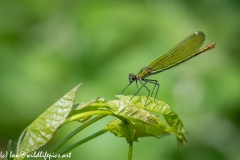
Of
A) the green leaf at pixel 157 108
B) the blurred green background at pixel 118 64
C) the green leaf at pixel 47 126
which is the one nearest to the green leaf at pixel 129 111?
the green leaf at pixel 157 108

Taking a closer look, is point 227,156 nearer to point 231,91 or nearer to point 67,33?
point 231,91

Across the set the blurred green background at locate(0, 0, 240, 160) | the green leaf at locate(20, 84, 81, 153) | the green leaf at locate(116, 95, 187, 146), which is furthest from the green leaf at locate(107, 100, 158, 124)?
the blurred green background at locate(0, 0, 240, 160)

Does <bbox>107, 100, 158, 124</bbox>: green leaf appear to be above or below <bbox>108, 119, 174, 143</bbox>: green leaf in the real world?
above

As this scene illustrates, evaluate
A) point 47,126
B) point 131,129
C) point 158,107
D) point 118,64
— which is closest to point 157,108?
point 158,107

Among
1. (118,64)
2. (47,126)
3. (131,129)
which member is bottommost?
(131,129)

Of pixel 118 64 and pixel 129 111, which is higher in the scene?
pixel 118 64

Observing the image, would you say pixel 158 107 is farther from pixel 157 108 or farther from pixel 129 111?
pixel 129 111

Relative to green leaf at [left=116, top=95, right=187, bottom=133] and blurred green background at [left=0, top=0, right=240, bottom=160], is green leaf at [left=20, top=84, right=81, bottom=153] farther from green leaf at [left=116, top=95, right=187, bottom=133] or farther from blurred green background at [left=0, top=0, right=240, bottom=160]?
blurred green background at [left=0, top=0, right=240, bottom=160]
